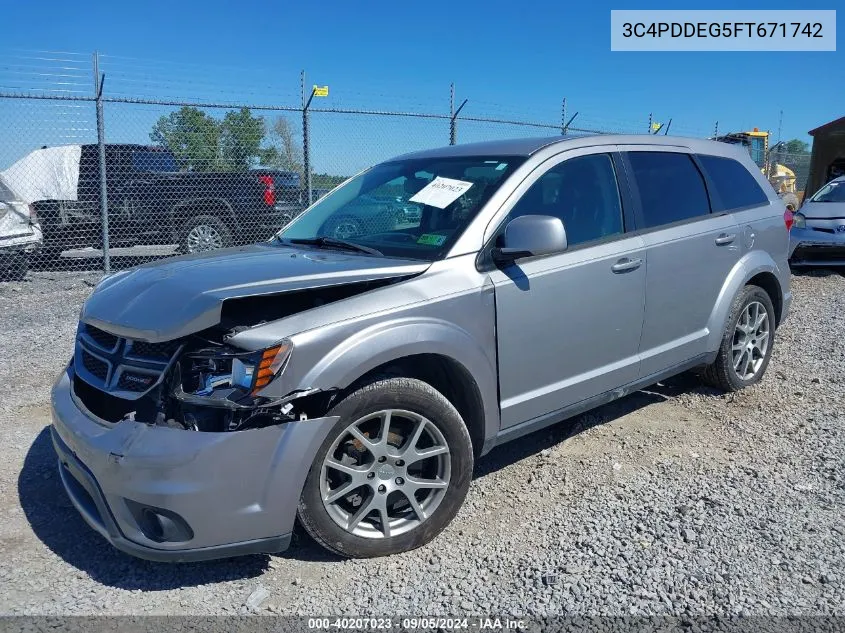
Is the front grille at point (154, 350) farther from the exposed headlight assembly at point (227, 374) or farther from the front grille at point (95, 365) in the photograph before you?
the front grille at point (95, 365)

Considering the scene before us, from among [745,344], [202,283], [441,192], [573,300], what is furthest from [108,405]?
[745,344]

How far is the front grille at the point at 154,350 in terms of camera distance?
274 centimetres

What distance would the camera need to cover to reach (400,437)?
3033mm

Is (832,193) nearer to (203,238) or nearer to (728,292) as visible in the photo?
(728,292)

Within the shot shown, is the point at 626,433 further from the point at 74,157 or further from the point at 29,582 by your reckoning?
the point at 74,157

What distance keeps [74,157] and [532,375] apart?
9.68m

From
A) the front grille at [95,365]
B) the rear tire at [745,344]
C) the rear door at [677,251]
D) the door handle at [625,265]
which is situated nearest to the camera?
the front grille at [95,365]

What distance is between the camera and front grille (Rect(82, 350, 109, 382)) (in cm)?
299

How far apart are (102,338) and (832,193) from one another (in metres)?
11.7

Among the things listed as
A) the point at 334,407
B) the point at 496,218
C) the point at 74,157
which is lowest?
the point at 334,407

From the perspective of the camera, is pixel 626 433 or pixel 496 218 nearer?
pixel 496 218

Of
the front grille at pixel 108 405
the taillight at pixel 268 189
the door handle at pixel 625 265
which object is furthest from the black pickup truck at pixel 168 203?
the front grille at pixel 108 405

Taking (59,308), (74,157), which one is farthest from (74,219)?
(59,308)

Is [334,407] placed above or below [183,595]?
above
